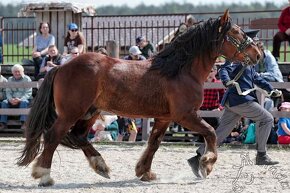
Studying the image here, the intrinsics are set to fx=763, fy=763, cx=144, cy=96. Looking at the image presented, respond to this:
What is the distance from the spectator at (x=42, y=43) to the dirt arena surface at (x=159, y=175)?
381cm

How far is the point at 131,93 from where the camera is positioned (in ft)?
30.1

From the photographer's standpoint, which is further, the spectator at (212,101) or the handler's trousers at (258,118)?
the spectator at (212,101)

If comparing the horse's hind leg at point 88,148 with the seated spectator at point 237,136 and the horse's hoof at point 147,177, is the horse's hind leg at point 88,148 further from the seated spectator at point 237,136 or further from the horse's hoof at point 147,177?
the seated spectator at point 237,136

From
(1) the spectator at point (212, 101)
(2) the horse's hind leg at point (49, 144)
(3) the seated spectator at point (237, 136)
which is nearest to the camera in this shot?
Answer: (2) the horse's hind leg at point (49, 144)

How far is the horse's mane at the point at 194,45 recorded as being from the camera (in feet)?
30.8

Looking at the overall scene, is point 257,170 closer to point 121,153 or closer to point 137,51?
point 121,153

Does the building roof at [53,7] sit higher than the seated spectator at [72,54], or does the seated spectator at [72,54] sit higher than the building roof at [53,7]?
the building roof at [53,7]

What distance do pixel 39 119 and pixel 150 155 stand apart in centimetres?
145

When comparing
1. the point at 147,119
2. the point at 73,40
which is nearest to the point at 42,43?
the point at 73,40

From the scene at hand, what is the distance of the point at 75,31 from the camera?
15875 mm

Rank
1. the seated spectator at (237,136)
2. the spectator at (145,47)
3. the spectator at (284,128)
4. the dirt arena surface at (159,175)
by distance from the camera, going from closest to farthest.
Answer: the dirt arena surface at (159,175), the spectator at (284,128), the seated spectator at (237,136), the spectator at (145,47)

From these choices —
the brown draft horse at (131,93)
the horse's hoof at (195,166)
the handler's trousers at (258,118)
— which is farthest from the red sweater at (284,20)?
the horse's hoof at (195,166)

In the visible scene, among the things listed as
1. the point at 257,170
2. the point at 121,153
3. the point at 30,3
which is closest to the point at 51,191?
the point at 257,170

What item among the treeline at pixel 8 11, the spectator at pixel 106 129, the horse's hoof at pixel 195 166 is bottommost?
the spectator at pixel 106 129
